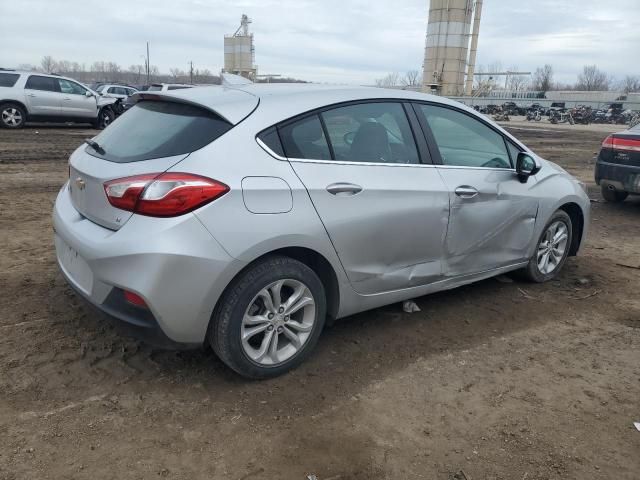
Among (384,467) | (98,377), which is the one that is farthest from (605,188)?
(98,377)

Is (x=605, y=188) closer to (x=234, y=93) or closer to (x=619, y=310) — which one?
(x=619, y=310)

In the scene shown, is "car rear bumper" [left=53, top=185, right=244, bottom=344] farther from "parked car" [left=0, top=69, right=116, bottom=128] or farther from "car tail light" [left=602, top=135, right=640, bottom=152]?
"parked car" [left=0, top=69, right=116, bottom=128]

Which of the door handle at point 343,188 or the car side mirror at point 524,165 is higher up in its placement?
the car side mirror at point 524,165

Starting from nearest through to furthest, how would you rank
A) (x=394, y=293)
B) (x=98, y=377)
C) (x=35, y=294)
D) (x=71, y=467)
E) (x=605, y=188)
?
1. (x=71, y=467)
2. (x=98, y=377)
3. (x=394, y=293)
4. (x=35, y=294)
5. (x=605, y=188)

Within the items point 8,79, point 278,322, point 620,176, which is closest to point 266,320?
point 278,322

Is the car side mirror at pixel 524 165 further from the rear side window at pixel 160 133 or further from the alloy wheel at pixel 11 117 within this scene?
the alloy wheel at pixel 11 117

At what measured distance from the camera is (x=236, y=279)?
111 inches

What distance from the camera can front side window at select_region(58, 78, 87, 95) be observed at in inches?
642

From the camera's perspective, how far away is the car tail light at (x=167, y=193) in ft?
8.66

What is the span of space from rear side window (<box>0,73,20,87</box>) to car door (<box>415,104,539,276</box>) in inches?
600

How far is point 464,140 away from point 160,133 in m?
2.26

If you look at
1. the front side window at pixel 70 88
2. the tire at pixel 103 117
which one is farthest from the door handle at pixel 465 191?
the tire at pixel 103 117

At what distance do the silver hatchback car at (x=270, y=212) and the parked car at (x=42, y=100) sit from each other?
→ 1440 centimetres

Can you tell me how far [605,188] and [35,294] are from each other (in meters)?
7.68
